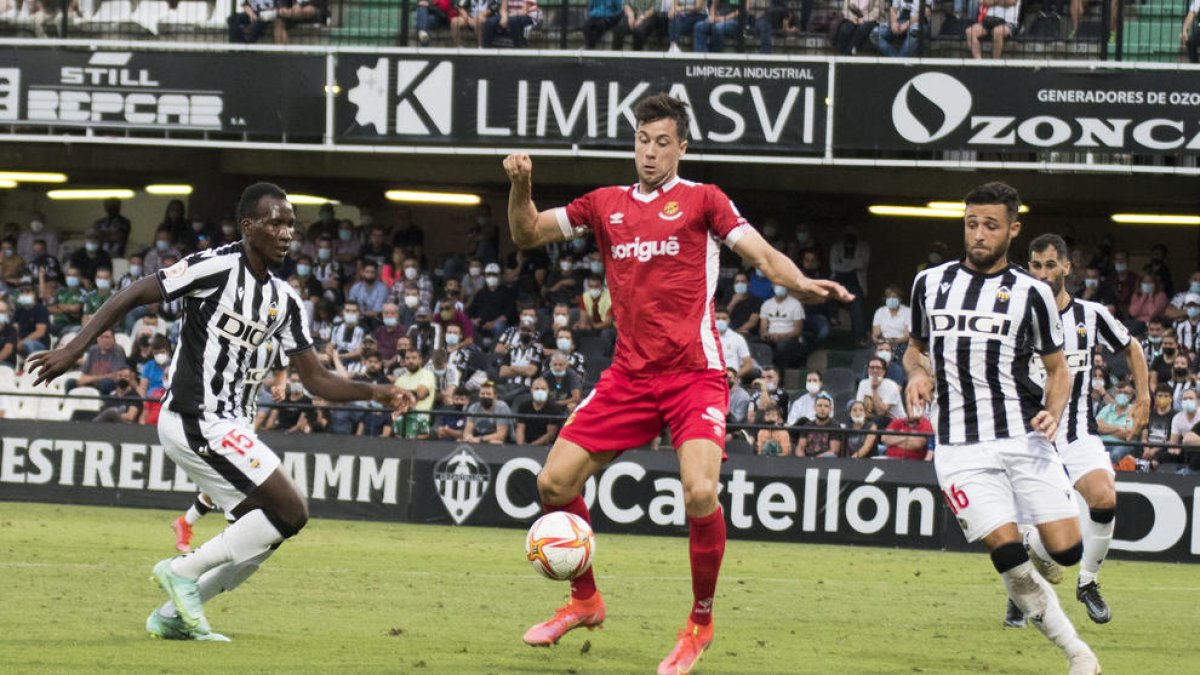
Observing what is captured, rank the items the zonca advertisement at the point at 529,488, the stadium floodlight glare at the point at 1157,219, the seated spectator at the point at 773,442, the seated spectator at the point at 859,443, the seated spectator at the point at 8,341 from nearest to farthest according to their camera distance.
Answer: the zonca advertisement at the point at 529,488, the seated spectator at the point at 859,443, the seated spectator at the point at 773,442, the seated spectator at the point at 8,341, the stadium floodlight glare at the point at 1157,219

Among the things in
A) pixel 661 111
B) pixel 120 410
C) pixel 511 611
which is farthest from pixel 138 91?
pixel 661 111

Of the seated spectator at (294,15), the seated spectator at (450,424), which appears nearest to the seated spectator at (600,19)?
the seated spectator at (294,15)

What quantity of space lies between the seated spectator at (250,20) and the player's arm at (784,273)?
16307mm

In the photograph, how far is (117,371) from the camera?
22.6 meters

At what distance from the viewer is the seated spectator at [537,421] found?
18984 mm

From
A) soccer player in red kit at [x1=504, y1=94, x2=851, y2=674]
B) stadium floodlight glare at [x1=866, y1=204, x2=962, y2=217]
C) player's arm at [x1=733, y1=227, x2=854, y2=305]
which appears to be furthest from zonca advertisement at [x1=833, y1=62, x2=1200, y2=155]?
player's arm at [x1=733, y1=227, x2=854, y2=305]

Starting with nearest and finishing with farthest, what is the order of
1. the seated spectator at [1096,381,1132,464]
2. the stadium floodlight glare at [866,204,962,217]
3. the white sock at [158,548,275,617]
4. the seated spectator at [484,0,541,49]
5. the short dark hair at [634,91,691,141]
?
1. the short dark hair at [634,91,691,141]
2. the white sock at [158,548,275,617]
3. the seated spectator at [1096,381,1132,464]
4. the seated spectator at [484,0,541,49]
5. the stadium floodlight glare at [866,204,962,217]

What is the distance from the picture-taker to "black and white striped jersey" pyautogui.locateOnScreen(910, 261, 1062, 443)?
27.7 feet

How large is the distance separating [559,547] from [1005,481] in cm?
212

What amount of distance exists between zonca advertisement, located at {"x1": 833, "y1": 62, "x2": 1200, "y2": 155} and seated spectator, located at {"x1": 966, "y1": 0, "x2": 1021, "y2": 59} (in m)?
0.74

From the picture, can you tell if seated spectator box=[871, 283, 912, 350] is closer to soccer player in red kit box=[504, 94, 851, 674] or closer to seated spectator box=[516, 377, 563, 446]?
seated spectator box=[516, 377, 563, 446]

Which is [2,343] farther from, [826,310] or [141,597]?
[141,597]

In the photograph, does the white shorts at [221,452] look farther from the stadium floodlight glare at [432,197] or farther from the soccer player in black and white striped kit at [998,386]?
the stadium floodlight glare at [432,197]

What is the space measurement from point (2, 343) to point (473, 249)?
21.4 ft
